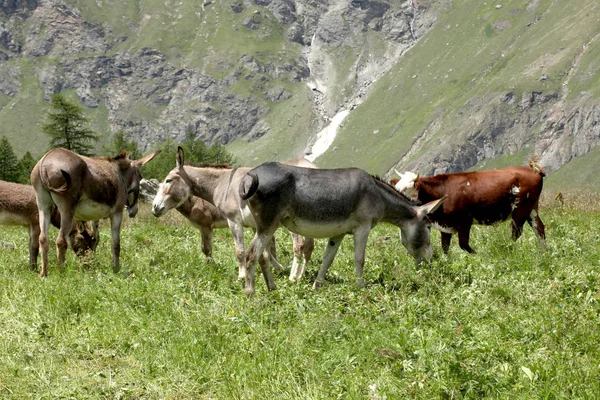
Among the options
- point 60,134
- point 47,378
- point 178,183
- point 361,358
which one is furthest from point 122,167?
point 60,134

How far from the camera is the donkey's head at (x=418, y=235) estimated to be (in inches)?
471

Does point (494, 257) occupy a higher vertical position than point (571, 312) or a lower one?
lower

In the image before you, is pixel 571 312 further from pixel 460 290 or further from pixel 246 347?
pixel 246 347

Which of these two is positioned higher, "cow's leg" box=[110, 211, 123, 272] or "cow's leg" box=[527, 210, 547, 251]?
"cow's leg" box=[527, 210, 547, 251]

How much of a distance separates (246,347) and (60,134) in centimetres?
9415

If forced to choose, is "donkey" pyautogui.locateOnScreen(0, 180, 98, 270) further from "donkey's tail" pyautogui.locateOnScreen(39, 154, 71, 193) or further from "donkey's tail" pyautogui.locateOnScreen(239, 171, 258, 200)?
"donkey's tail" pyautogui.locateOnScreen(239, 171, 258, 200)

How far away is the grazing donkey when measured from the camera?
10297mm

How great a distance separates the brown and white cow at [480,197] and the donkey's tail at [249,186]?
5.90 meters

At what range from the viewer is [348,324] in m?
7.73

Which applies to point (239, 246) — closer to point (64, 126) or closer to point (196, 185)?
point (196, 185)

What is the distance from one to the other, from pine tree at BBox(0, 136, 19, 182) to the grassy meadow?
282ft

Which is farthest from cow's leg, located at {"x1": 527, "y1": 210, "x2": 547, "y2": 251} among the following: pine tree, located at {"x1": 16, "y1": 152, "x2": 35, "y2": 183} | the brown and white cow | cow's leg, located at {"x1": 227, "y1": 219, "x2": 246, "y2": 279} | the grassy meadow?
pine tree, located at {"x1": 16, "y1": 152, "x2": 35, "y2": 183}

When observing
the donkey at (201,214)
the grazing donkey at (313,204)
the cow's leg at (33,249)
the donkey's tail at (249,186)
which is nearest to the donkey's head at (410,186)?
the grazing donkey at (313,204)

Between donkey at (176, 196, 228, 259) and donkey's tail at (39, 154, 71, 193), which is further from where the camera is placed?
donkey at (176, 196, 228, 259)
